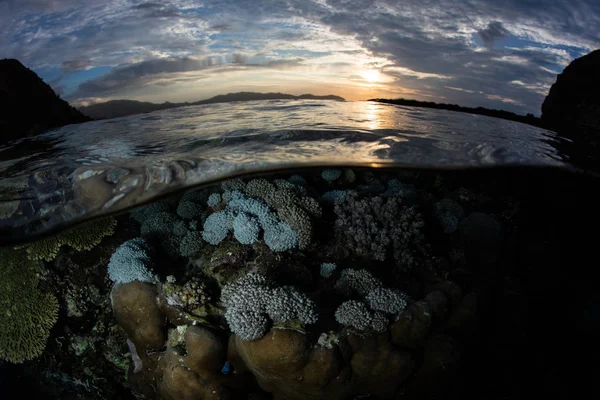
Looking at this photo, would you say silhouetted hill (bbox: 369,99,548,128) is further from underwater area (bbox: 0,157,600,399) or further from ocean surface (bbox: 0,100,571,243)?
underwater area (bbox: 0,157,600,399)

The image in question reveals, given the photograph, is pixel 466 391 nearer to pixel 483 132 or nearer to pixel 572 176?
pixel 483 132

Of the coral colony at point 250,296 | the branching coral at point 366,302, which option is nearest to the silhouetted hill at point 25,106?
the coral colony at point 250,296

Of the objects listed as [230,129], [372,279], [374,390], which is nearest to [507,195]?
[372,279]

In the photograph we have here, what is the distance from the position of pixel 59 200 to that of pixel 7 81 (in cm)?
837

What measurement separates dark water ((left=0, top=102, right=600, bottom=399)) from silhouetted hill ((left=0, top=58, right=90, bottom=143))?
1.88 meters

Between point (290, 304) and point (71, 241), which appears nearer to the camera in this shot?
point (290, 304)

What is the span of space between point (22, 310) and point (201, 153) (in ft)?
15.8

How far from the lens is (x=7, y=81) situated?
9.11 m

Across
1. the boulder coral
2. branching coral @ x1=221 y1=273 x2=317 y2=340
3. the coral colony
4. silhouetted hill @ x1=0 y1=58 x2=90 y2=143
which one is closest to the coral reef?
the coral colony

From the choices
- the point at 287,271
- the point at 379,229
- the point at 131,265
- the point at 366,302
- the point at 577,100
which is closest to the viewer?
the point at 366,302

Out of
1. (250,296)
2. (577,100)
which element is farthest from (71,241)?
(577,100)

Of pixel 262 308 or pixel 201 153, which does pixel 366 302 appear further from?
pixel 201 153

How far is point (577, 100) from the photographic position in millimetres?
10945

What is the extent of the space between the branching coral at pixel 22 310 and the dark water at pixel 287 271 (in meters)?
0.10
